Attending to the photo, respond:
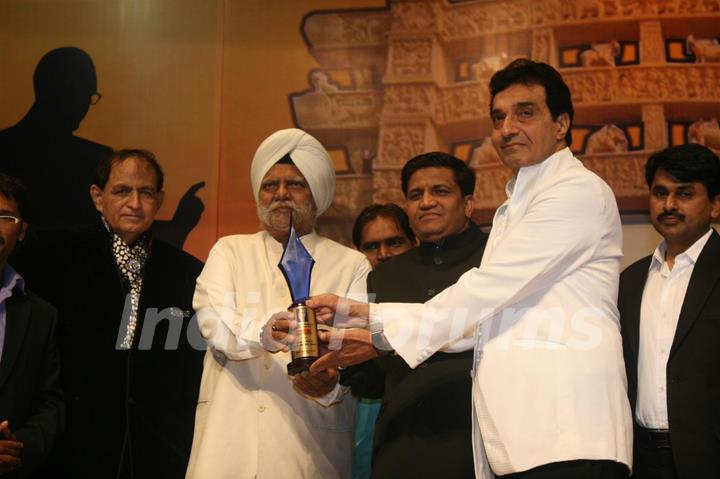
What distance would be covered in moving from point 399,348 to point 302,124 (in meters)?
2.45

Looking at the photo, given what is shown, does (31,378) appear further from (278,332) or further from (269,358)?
(278,332)

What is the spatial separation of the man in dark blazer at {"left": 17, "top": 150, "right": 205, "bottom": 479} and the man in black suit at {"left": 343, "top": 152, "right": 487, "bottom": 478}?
2.57ft

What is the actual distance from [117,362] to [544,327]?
169cm

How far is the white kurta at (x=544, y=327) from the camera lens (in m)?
2.12

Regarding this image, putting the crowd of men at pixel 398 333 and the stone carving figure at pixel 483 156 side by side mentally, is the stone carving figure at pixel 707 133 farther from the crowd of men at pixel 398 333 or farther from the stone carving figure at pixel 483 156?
the crowd of men at pixel 398 333

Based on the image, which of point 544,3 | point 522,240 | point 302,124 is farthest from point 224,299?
point 544,3

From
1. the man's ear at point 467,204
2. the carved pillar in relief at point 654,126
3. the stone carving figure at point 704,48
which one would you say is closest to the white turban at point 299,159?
the man's ear at point 467,204

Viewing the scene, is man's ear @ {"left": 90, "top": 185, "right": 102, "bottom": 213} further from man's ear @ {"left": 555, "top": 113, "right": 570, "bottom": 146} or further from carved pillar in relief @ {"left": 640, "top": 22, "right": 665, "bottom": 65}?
carved pillar in relief @ {"left": 640, "top": 22, "right": 665, "bottom": 65}

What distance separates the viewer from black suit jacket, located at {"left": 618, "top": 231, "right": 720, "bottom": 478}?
251 cm

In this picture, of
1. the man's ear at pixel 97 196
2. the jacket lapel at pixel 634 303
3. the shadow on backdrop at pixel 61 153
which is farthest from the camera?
the shadow on backdrop at pixel 61 153

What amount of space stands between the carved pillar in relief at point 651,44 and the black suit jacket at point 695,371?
1.88 meters

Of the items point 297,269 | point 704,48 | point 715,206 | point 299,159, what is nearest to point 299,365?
point 297,269

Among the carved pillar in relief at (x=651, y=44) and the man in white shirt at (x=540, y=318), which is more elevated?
the carved pillar in relief at (x=651, y=44)

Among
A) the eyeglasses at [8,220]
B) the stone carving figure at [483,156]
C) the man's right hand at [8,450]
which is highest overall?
the stone carving figure at [483,156]
